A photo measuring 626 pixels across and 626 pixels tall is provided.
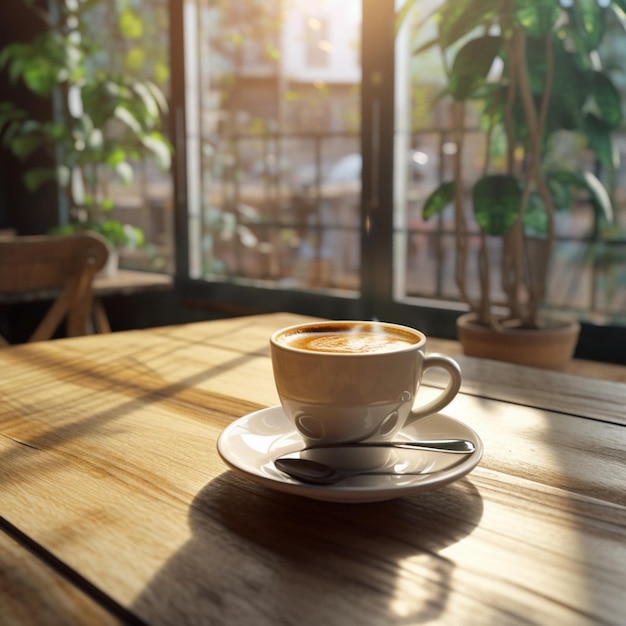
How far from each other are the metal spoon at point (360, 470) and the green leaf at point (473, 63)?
1.51 meters

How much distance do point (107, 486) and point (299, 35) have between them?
329 centimetres

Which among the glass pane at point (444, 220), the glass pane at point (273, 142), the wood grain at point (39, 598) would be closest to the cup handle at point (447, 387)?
the wood grain at point (39, 598)

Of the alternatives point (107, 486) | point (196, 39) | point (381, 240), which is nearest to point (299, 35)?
point (196, 39)

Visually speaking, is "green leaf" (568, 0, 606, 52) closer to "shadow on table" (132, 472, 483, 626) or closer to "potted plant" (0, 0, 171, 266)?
"shadow on table" (132, 472, 483, 626)

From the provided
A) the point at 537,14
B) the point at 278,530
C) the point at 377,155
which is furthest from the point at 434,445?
the point at 377,155

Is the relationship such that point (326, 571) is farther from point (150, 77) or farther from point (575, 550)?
point (150, 77)

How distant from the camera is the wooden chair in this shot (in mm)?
1928

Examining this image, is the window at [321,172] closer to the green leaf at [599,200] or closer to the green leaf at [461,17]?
the green leaf at [599,200]

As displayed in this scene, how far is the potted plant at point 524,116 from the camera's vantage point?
1.92m

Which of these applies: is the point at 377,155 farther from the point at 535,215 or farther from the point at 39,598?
the point at 39,598

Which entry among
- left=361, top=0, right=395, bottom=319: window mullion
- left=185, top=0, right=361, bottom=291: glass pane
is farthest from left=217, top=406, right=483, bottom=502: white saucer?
left=185, top=0, right=361, bottom=291: glass pane

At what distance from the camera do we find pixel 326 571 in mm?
463

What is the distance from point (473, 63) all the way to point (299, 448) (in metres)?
1.53

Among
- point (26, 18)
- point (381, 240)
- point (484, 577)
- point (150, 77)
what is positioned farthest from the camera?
point (26, 18)
